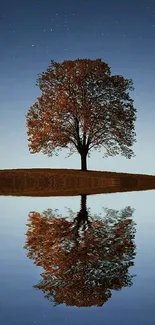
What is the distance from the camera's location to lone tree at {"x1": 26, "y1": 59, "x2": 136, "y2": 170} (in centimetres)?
5456

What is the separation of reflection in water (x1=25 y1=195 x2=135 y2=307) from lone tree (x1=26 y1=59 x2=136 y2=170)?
31.7 m

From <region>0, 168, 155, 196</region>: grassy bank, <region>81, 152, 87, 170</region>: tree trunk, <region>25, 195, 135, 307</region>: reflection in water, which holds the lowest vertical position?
<region>25, 195, 135, 307</region>: reflection in water

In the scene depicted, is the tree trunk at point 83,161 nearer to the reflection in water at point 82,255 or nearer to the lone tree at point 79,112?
the lone tree at point 79,112

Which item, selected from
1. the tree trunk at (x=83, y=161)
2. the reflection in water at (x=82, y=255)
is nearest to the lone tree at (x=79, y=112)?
the tree trunk at (x=83, y=161)

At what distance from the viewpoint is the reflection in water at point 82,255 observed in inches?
418

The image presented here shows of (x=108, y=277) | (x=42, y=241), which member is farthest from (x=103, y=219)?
(x=108, y=277)

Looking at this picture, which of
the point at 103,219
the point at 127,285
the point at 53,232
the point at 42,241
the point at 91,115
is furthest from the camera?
the point at 91,115

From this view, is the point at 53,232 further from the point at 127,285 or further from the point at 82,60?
the point at 82,60

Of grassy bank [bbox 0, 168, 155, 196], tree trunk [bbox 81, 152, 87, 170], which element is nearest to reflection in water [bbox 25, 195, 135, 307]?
grassy bank [bbox 0, 168, 155, 196]

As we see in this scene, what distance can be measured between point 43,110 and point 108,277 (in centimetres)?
4483

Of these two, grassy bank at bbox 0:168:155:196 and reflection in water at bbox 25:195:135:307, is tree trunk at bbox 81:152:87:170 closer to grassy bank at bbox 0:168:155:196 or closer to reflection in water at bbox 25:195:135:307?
grassy bank at bbox 0:168:155:196

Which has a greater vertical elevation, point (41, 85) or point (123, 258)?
point (41, 85)

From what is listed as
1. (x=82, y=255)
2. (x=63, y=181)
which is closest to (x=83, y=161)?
(x=63, y=181)

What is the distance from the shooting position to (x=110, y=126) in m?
55.7
